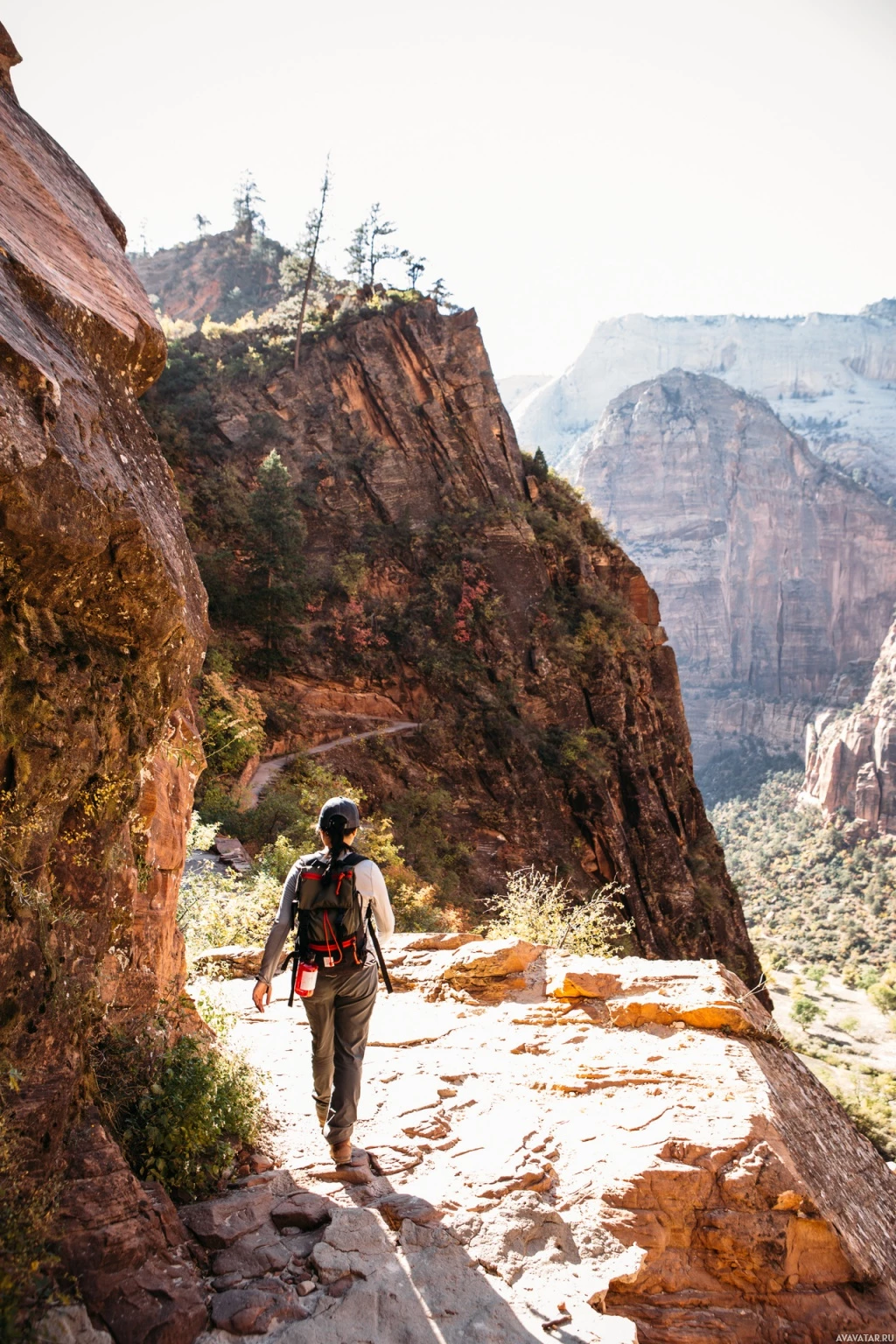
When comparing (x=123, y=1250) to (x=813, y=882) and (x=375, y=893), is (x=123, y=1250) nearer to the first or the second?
(x=375, y=893)

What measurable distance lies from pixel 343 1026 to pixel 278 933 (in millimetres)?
562

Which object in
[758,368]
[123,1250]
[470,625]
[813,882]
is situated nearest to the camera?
[123,1250]

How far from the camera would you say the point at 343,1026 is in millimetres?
3713

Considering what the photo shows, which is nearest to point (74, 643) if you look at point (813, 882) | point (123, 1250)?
point (123, 1250)

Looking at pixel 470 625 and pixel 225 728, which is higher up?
pixel 470 625

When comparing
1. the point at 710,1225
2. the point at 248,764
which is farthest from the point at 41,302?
the point at 248,764

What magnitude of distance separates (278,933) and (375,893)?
52 centimetres

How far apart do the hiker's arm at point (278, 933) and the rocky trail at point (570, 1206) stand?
2.98 ft

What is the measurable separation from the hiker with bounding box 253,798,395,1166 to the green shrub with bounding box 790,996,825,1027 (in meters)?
48.2

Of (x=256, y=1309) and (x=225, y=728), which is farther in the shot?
(x=225, y=728)

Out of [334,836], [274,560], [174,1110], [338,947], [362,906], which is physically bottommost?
[174,1110]

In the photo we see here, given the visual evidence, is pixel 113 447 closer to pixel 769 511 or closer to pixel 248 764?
pixel 248 764

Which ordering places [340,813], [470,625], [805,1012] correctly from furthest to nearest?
[805,1012], [470,625], [340,813]

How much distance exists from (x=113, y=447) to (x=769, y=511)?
6032 inches
